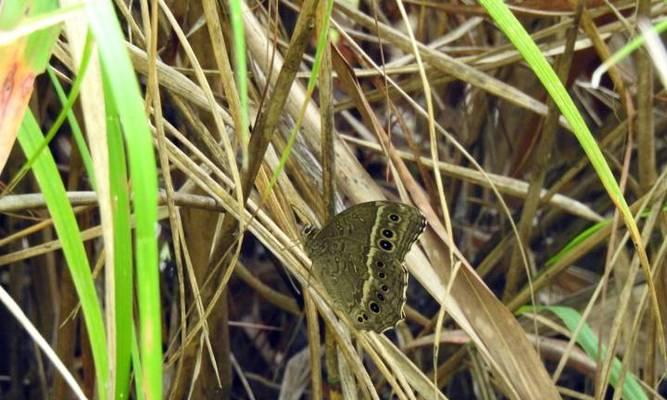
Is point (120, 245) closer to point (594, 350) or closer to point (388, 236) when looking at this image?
point (388, 236)

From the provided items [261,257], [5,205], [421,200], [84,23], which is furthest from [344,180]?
[261,257]

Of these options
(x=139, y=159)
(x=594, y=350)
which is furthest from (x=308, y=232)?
(x=139, y=159)

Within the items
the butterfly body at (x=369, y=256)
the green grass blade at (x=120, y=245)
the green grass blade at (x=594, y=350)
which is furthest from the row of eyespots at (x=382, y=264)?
the green grass blade at (x=120, y=245)

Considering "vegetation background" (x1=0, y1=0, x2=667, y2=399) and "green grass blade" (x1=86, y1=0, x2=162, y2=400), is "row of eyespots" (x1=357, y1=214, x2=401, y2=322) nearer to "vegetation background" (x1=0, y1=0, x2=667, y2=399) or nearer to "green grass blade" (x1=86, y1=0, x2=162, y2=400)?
"vegetation background" (x1=0, y1=0, x2=667, y2=399)

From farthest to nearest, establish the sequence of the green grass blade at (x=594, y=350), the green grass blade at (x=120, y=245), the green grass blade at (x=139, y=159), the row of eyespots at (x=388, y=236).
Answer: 1. the green grass blade at (x=594, y=350)
2. the row of eyespots at (x=388, y=236)
3. the green grass blade at (x=120, y=245)
4. the green grass blade at (x=139, y=159)

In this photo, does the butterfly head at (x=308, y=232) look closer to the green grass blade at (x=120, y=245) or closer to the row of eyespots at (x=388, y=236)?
the row of eyespots at (x=388, y=236)

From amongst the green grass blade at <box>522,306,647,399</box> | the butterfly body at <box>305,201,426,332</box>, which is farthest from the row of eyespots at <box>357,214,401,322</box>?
the green grass blade at <box>522,306,647,399</box>
